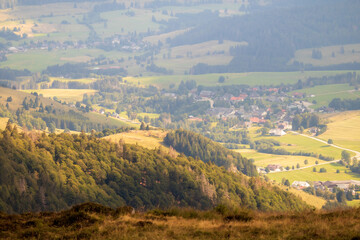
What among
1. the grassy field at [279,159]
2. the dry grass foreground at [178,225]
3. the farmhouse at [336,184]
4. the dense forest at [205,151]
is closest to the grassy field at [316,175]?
the farmhouse at [336,184]

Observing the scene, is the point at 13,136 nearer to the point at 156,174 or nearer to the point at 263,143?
the point at 156,174

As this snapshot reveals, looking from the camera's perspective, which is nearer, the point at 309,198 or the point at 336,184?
the point at 309,198

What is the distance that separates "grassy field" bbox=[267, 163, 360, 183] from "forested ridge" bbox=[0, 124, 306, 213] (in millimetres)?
34278

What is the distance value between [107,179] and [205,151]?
66.7 m

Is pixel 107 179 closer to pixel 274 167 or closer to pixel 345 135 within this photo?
pixel 274 167

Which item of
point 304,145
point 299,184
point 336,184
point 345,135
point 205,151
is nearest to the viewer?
point 336,184

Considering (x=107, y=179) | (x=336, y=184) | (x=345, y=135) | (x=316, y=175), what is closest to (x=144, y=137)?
(x=316, y=175)

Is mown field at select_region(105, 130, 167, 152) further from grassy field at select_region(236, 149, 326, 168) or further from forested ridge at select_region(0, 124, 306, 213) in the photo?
grassy field at select_region(236, 149, 326, 168)

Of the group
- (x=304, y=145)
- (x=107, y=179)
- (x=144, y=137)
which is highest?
(x=107, y=179)

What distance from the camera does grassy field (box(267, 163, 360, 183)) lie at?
132m

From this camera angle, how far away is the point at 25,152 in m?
72.9

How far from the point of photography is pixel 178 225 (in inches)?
1039

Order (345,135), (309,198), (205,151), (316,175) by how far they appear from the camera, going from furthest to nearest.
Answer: (345,135) → (205,151) → (316,175) → (309,198)

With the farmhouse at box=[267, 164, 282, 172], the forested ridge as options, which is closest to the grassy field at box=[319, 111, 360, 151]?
the farmhouse at box=[267, 164, 282, 172]
